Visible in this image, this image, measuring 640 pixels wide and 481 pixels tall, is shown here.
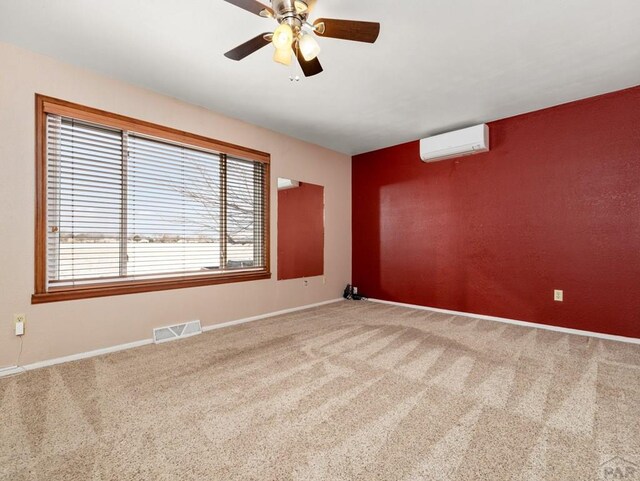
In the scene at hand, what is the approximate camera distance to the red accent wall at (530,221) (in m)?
3.08

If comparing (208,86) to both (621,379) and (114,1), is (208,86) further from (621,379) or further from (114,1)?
(621,379)

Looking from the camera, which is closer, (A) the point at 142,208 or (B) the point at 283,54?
(B) the point at 283,54

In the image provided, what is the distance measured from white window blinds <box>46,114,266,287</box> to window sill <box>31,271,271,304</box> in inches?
3.2

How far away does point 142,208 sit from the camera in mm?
3020

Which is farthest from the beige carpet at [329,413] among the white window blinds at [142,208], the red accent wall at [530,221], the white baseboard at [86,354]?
the white window blinds at [142,208]

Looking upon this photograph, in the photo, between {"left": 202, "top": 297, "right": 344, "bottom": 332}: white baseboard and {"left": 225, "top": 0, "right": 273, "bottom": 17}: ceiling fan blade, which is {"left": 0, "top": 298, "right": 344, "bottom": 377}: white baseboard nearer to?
{"left": 202, "top": 297, "right": 344, "bottom": 332}: white baseboard

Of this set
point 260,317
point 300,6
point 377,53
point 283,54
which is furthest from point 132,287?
point 377,53

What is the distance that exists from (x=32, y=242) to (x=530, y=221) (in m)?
4.96

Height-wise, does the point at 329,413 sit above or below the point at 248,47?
below

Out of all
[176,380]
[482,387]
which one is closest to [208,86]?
[176,380]

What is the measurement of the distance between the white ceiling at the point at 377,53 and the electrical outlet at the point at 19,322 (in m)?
2.11

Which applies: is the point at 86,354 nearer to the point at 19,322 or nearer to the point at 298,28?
the point at 19,322

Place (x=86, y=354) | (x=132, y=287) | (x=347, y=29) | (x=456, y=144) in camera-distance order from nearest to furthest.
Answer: (x=347, y=29) → (x=86, y=354) → (x=132, y=287) → (x=456, y=144)

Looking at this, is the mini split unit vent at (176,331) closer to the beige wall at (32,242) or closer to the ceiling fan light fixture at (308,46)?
the beige wall at (32,242)
